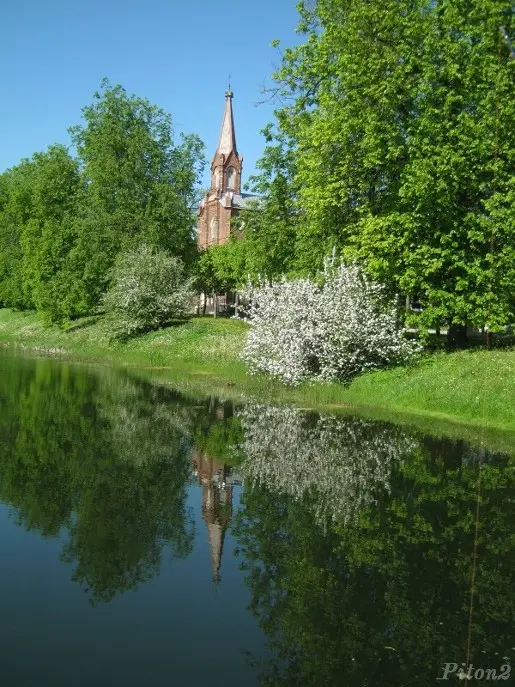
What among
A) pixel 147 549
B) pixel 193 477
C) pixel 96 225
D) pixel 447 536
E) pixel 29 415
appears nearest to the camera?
pixel 147 549

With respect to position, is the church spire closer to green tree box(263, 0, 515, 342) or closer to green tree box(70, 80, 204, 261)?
green tree box(70, 80, 204, 261)

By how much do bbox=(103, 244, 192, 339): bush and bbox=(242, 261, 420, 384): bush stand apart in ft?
64.4

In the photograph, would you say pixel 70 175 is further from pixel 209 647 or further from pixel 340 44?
pixel 209 647

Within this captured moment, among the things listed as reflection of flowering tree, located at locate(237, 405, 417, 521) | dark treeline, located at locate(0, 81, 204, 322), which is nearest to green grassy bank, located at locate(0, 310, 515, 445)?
reflection of flowering tree, located at locate(237, 405, 417, 521)

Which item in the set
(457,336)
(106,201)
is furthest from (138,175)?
(457,336)

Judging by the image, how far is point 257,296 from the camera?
94.4 ft

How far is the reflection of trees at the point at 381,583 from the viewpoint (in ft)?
20.9

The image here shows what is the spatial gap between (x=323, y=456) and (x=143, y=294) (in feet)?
107

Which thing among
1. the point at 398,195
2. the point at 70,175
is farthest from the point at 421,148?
the point at 70,175

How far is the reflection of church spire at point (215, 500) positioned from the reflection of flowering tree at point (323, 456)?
509 millimetres

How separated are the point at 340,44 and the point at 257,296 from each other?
10021mm

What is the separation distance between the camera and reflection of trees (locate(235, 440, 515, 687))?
638cm

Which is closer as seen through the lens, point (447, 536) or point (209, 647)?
point (209, 647)

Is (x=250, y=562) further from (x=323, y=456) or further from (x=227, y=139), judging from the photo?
(x=227, y=139)
